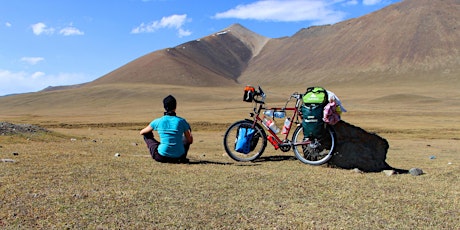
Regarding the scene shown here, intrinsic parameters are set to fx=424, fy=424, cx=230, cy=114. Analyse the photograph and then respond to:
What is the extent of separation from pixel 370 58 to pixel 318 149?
155505 mm

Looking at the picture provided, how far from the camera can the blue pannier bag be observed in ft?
29.1

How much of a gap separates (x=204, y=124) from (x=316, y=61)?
15195 cm

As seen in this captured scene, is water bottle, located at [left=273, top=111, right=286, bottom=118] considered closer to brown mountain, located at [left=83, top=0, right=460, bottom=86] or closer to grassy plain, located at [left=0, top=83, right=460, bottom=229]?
grassy plain, located at [left=0, top=83, right=460, bottom=229]

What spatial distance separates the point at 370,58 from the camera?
154250mm

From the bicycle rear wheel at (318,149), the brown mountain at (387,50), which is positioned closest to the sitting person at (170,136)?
the bicycle rear wheel at (318,149)

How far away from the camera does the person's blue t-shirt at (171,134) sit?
8.02 meters

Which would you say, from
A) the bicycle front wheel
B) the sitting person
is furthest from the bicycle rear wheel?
the sitting person

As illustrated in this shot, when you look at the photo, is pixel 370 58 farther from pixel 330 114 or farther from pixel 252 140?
pixel 330 114

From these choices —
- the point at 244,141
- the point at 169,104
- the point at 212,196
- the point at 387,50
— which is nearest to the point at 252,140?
the point at 244,141

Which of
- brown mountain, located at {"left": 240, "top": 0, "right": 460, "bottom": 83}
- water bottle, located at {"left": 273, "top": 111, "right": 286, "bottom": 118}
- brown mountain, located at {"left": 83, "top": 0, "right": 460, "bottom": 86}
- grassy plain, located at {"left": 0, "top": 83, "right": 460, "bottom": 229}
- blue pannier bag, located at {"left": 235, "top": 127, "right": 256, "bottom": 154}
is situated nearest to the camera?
grassy plain, located at {"left": 0, "top": 83, "right": 460, "bottom": 229}

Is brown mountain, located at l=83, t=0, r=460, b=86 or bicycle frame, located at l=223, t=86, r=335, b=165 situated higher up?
brown mountain, located at l=83, t=0, r=460, b=86

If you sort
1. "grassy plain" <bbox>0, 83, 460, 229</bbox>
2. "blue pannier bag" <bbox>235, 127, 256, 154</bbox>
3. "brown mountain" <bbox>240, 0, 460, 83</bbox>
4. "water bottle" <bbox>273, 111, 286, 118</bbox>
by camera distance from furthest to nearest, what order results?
"brown mountain" <bbox>240, 0, 460, 83</bbox>, "blue pannier bag" <bbox>235, 127, 256, 154</bbox>, "water bottle" <bbox>273, 111, 286, 118</bbox>, "grassy plain" <bbox>0, 83, 460, 229</bbox>

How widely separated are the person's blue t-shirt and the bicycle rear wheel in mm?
2315

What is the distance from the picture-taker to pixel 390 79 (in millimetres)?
131625
